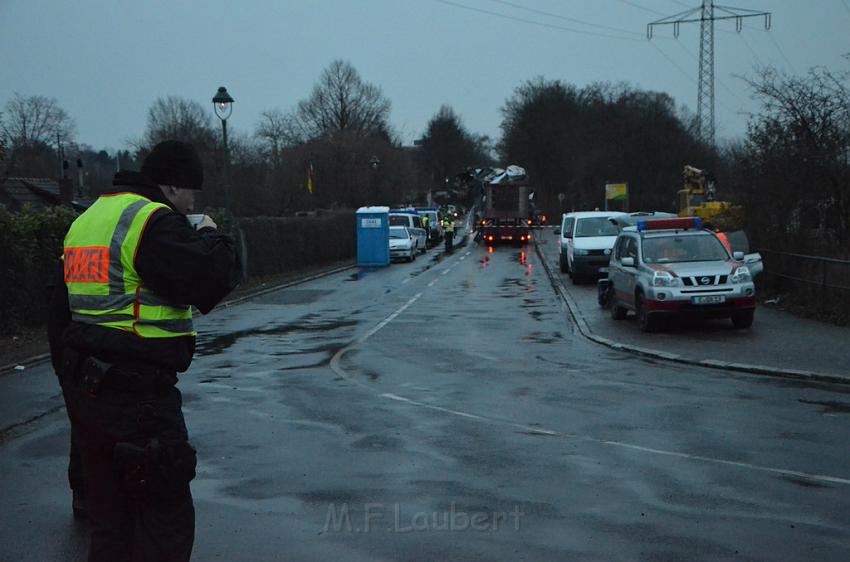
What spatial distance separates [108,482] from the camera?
408cm

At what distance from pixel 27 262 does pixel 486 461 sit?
13.4m

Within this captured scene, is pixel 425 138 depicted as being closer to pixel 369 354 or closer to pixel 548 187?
pixel 548 187

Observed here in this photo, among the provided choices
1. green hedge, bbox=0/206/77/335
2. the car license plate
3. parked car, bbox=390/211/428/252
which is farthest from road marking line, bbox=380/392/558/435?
parked car, bbox=390/211/428/252

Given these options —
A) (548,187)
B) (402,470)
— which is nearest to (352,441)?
(402,470)

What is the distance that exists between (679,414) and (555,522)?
409 cm

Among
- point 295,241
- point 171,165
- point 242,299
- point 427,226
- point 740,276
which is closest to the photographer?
point 171,165

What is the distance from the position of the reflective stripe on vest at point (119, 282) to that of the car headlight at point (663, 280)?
46.1ft

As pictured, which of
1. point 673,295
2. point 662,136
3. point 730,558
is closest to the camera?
point 730,558

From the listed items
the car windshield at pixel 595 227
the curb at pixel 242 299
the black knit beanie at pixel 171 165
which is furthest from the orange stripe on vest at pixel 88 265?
the car windshield at pixel 595 227

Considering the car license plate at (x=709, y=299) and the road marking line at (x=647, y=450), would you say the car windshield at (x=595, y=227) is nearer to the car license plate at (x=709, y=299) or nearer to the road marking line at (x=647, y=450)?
the car license plate at (x=709, y=299)

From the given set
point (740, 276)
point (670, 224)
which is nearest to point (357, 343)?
point (740, 276)

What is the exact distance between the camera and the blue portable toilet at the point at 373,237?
4428 cm

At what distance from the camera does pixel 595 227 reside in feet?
107

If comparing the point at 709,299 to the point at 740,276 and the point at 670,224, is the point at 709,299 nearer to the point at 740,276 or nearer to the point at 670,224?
the point at 740,276
